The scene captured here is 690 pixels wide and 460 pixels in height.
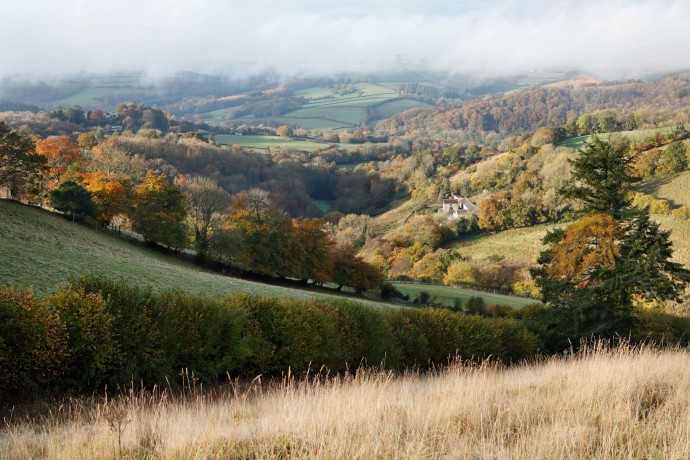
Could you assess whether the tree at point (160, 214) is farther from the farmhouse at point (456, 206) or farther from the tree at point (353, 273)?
the farmhouse at point (456, 206)

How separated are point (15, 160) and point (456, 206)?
107 metres

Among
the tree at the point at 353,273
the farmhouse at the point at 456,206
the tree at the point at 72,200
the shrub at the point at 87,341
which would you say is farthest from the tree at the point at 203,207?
the farmhouse at the point at 456,206

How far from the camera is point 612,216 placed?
29.6 meters

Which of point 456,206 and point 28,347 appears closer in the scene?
point 28,347

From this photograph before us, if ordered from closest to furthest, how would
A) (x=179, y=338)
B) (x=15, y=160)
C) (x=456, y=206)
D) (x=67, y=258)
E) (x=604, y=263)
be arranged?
(x=179, y=338), (x=604, y=263), (x=67, y=258), (x=15, y=160), (x=456, y=206)

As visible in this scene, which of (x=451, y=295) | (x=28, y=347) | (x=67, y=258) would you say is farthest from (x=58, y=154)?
(x=28, y=347)

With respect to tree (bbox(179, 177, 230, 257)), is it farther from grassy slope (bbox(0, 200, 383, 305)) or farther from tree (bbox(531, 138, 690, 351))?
tree (bbox(531, 138, 690, 351))

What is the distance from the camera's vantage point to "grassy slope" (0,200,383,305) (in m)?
26.2

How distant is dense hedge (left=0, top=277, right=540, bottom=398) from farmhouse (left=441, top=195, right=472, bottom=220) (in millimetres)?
109823

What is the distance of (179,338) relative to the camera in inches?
586

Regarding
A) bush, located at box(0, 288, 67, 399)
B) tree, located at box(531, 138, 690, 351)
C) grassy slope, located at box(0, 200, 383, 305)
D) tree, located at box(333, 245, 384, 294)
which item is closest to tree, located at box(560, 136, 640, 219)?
tree, located at box(531, 138, 690, 351)

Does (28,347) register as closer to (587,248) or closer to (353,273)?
(587,248)

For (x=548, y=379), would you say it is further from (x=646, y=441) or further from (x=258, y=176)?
(x=258, y=176)

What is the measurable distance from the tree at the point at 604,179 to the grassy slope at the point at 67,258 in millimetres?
21850
